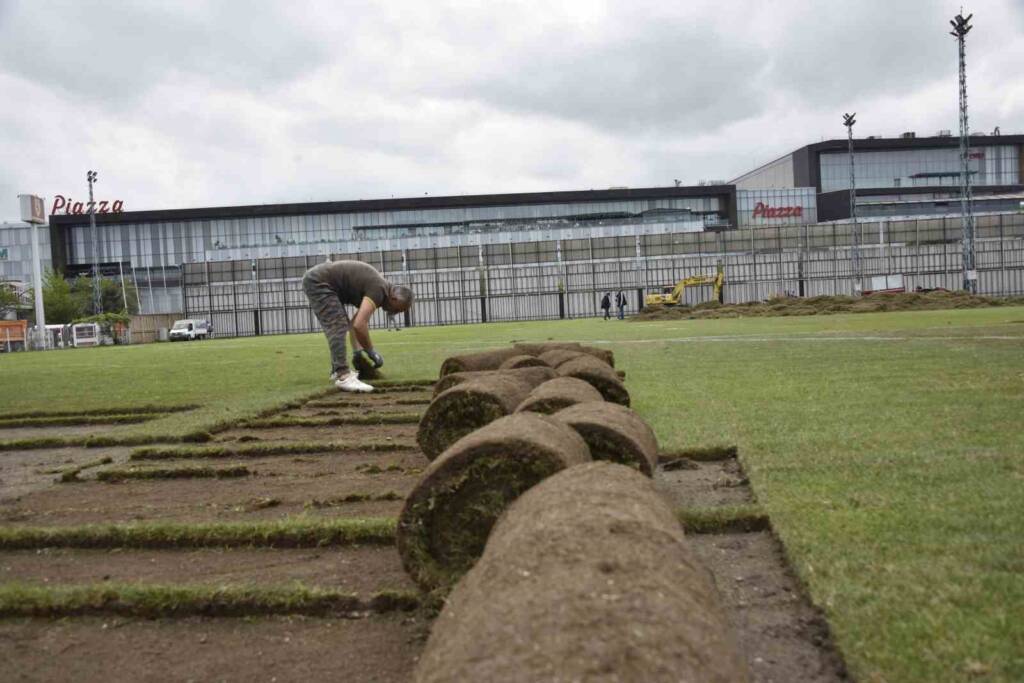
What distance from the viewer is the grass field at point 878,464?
2.31 m

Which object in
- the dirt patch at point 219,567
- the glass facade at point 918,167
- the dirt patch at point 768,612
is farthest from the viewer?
the glass facade at point 918,167

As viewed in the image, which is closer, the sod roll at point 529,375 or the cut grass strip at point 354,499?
the cut grass strip at point 354,499

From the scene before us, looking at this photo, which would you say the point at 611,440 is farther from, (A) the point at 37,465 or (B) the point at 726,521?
(A) the point at 37,465

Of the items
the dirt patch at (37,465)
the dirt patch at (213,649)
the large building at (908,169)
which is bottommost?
the dirt patch at (213,649)

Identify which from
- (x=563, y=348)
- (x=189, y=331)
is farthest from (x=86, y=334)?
(x=563, y=348)

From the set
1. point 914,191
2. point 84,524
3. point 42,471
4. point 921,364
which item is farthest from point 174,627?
point 914,191

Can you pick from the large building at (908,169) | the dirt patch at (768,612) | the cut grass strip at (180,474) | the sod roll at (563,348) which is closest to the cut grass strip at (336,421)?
the sod roll at (563,348)

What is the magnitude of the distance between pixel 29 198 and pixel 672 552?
75052 millimetres

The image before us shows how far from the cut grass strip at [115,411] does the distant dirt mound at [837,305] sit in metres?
36.3

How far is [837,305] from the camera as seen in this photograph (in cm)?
4306

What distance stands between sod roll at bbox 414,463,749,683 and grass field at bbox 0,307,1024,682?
0.69 meters

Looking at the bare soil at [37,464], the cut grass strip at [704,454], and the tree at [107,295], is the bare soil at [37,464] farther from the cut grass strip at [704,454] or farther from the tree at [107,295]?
the tree at [107,295]

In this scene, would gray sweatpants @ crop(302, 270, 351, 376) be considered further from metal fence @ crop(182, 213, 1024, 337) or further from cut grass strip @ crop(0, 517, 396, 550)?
metal fence @ crop(182, 213, 1024, 337)

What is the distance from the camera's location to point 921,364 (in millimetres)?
10531
